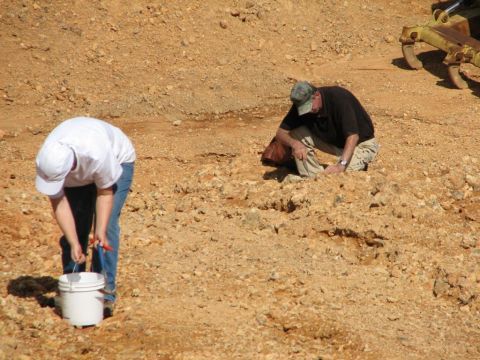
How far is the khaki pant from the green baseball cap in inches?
17.9

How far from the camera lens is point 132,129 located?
10.1m

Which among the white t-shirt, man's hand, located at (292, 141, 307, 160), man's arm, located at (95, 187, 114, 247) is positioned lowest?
man's hand, located at (292, 141, 307, 160)

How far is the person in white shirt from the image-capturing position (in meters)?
4.69

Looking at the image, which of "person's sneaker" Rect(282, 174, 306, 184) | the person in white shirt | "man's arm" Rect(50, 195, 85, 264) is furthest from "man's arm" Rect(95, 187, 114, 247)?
"person's sneaker" Rect(282, 174, 306, 184)

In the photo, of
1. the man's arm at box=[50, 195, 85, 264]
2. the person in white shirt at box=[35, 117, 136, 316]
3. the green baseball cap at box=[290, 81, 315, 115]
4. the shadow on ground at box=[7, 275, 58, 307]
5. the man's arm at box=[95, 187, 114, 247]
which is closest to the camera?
the person in white shirt at box=[35, 117, 136, 316]

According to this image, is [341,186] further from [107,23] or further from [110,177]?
[107,23]

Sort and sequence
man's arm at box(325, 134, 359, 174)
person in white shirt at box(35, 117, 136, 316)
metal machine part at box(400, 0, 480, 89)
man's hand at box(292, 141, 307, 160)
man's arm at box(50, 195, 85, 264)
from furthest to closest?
metal machine part at box(400, 0, 480, 89) < man's hand at box(292, 141, 307, 160) < man's arm at box(325, 134, 359, 174) < man's arm at box(50, 195, 85, 264) < person in white shirt at box(35, 117, 136, 316)

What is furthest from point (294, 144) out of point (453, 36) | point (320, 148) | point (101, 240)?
point (453, 36)

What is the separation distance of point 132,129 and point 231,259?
13.2 feet

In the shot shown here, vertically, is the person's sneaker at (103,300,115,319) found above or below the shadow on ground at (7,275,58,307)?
above

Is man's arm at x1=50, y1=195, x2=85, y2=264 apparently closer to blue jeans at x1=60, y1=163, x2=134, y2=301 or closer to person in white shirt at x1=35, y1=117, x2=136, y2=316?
person in white shirt at x1=35, y1=117, x2=136, y2=316

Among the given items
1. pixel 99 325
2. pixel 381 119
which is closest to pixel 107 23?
pixel 381 119

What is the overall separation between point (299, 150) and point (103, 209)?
10.6ft

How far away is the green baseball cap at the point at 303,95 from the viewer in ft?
24.6
